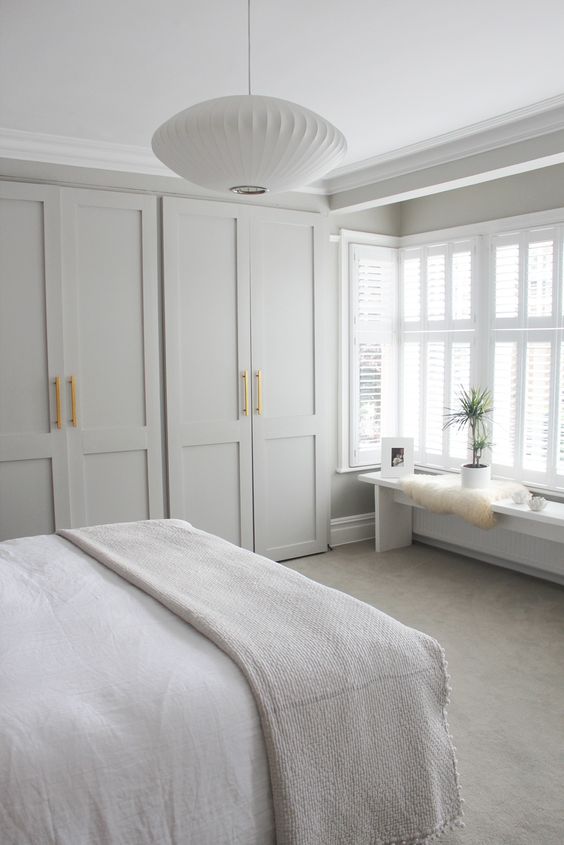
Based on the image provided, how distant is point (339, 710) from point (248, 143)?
149 cm

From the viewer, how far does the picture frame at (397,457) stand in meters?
4.84

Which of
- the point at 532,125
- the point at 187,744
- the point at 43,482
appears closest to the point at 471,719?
the point at 187,744

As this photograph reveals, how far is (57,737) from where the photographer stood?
4.57ft

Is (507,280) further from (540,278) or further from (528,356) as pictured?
(528,356)

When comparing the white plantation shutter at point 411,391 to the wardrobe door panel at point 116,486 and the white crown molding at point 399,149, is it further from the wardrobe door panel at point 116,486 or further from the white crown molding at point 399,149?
the wardrobe door panel at point 116,486

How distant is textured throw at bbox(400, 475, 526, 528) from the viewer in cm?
402

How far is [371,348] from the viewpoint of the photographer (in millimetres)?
5168

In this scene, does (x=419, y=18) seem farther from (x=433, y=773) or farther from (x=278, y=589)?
(x=433, y=773)

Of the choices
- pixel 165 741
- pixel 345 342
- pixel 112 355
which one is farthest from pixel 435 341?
pixel 165 741

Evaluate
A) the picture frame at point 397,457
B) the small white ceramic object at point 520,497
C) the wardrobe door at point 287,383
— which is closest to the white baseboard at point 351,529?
the wardrobe door at point 287,383

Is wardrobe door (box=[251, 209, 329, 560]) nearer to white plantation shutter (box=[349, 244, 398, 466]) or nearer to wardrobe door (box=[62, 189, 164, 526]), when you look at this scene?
white plantation shutter (box=[349, 244, 398, 466])

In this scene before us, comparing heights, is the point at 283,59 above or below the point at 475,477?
above

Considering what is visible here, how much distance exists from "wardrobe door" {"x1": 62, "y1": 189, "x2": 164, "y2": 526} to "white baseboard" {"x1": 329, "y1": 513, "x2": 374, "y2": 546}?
4.72 ft

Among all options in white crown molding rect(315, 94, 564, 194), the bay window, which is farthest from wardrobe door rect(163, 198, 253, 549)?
the bay window
